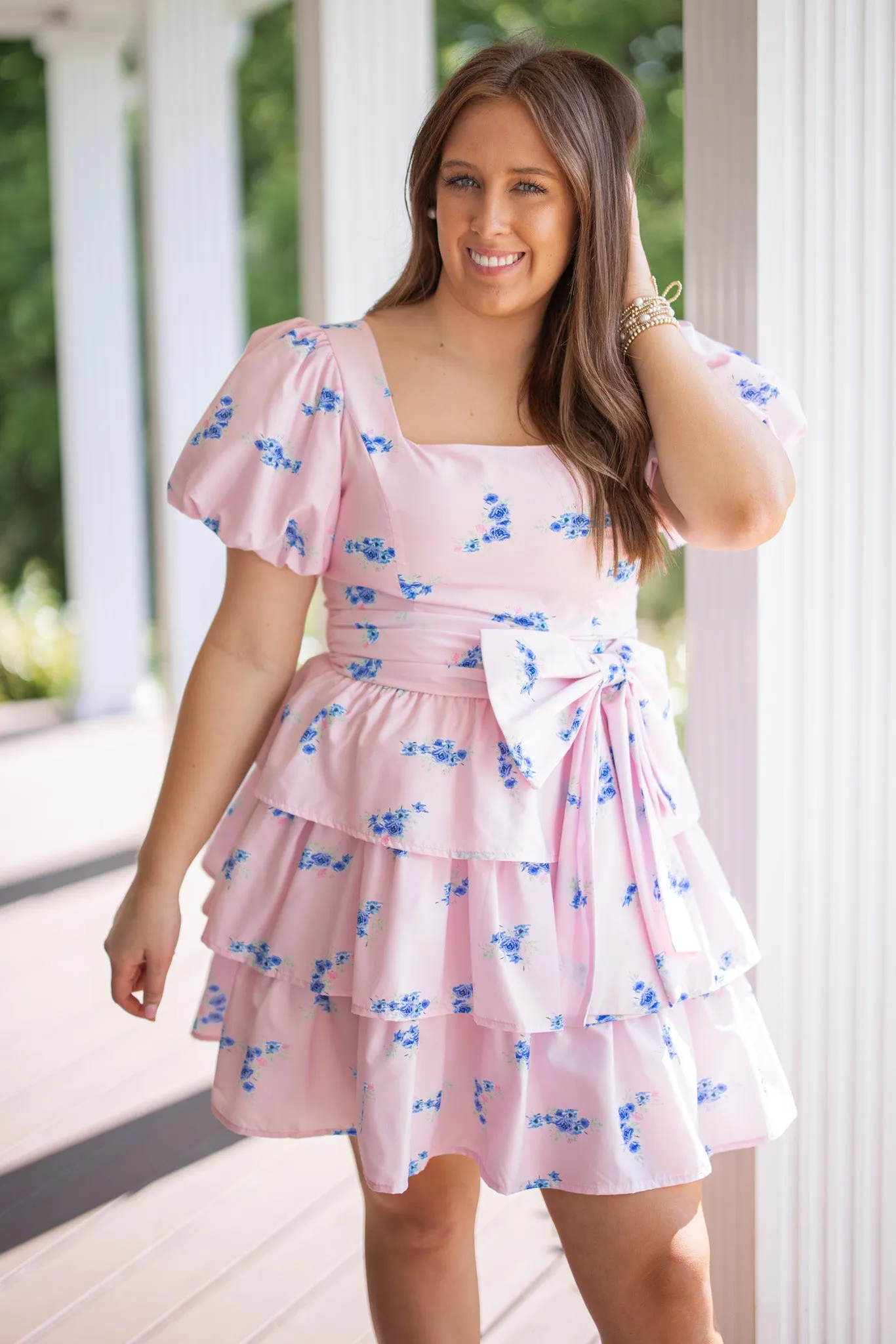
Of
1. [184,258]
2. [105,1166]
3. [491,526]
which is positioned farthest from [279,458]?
[184,258]

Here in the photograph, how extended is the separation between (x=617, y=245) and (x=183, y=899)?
2963 millimetres

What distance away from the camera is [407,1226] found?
5.01 feet

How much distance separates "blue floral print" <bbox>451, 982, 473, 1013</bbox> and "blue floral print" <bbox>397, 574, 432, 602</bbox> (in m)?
0.39

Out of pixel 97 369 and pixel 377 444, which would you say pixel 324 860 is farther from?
pixel 97 369

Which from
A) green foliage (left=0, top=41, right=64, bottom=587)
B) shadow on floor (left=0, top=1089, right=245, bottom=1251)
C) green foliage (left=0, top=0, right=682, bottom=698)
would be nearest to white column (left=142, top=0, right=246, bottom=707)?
shadow on floor (left=0, top=1089, right=245, bottom=1251)

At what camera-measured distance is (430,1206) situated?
5.00 feet

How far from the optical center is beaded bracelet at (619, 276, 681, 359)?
1413 mm

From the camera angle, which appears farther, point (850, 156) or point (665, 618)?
point (665, 618)

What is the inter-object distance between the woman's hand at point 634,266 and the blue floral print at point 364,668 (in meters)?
0.46

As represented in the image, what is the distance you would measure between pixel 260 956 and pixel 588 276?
2.55 ft

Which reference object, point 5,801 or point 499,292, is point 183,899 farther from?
point 499,292

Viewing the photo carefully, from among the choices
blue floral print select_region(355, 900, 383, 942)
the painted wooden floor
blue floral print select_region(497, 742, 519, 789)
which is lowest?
the painted wooden floor

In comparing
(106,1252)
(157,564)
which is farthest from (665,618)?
(106,1252)

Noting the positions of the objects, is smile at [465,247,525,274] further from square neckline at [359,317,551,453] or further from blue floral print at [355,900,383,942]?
blue floral print at [355,900,383,942]
